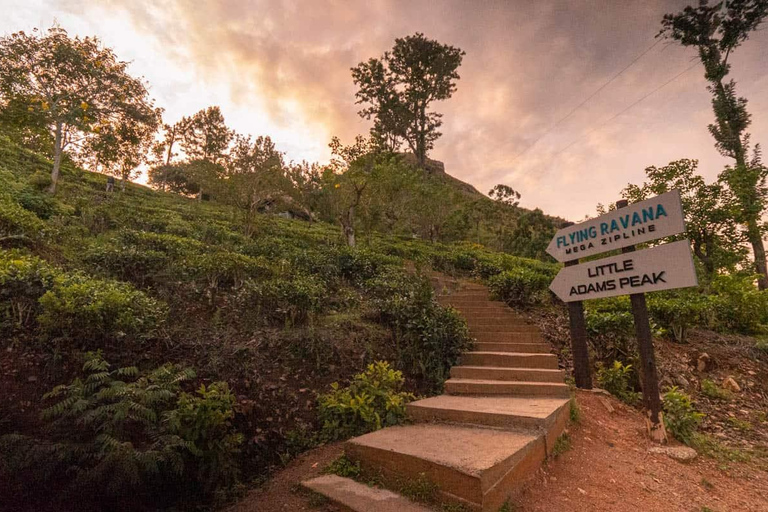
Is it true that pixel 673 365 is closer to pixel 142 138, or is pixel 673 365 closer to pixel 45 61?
pixel 45 61

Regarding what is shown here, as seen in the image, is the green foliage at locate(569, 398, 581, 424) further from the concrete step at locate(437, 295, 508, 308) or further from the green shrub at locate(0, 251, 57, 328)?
the green shrub at locate(0, 251, 57, 328)

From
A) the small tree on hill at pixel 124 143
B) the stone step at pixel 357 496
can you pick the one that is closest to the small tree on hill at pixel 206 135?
the small tree on hill at pixel 124 143

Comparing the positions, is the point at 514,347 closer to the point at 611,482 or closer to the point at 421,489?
Result: the point at 611,482

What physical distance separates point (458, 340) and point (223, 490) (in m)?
3.72

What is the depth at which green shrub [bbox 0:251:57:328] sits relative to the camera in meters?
4.51

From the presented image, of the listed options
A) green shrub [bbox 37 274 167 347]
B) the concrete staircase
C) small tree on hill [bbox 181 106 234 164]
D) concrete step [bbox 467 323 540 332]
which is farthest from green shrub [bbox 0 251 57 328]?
Result: small tree on hill [bbox 181 106 234 164]

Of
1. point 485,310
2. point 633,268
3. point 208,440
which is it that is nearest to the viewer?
point 208,440

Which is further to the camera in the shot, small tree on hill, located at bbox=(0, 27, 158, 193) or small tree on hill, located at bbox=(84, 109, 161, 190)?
small tree on hill, located at bbox=(84, 109, 161, 190)

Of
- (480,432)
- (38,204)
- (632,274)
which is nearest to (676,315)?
(632,274)

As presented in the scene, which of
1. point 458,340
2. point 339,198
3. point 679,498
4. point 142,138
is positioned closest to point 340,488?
point 679,498

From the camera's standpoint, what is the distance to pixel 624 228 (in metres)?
4.52

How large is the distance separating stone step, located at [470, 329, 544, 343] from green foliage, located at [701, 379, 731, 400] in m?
2.53

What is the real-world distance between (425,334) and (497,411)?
1.84 meters

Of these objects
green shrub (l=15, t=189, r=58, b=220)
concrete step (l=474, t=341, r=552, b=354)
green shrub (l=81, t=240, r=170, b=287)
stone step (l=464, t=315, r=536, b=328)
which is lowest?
concrete step (l=474, t=341, r=552, b=354)
